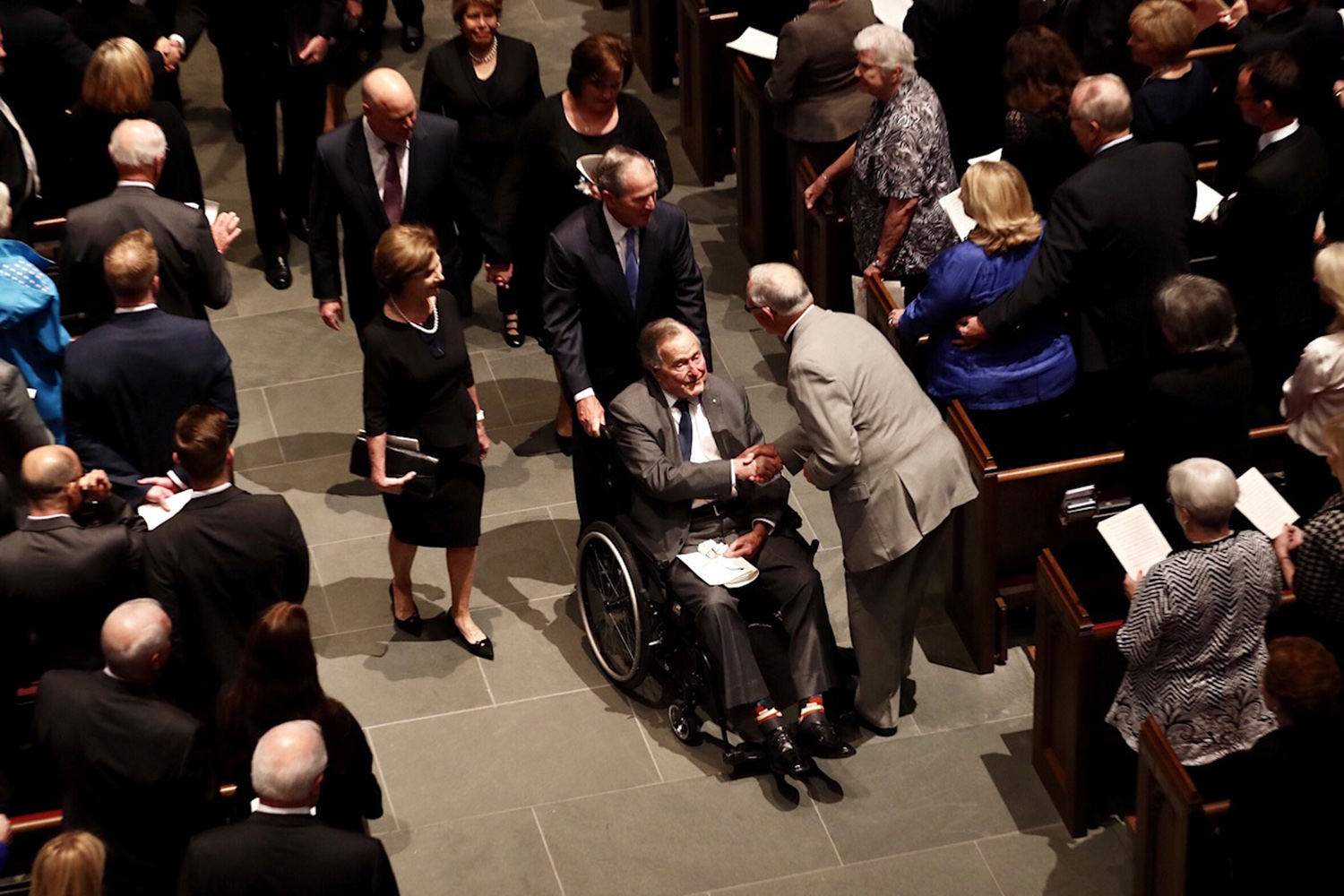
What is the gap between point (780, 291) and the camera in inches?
210

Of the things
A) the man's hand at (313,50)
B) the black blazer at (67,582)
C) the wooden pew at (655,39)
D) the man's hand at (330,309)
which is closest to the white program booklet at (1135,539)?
the black blazer at (67,582)

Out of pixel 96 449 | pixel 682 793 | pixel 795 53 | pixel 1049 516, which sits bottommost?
pixel 682 793

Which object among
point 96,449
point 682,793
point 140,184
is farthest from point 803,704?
point 140,184

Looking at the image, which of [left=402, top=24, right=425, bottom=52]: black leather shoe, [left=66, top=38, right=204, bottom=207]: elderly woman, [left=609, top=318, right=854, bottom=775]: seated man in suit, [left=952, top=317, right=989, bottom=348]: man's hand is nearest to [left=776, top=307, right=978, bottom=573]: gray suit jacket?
[left=609, top=318, right=854, bottom=775]: seated man in suit

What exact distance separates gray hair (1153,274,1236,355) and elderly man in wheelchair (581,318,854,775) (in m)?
1.30

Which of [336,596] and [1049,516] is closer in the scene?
[1049,516]

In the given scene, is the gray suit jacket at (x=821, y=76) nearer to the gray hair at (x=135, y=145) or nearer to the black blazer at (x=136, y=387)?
the gray hair at (x=135, y=145)

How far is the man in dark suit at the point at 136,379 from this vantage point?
17.7 ft

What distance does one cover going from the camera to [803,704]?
558 cm

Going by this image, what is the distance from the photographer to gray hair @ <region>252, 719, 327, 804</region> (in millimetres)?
3990

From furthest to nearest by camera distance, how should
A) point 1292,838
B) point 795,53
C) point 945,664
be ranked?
point 795,53, point 945,664, point 1292,838

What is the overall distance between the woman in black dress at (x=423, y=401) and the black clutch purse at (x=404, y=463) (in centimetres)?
2

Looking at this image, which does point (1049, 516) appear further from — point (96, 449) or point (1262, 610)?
point (96, 449)

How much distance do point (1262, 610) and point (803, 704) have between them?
5.09 feet
